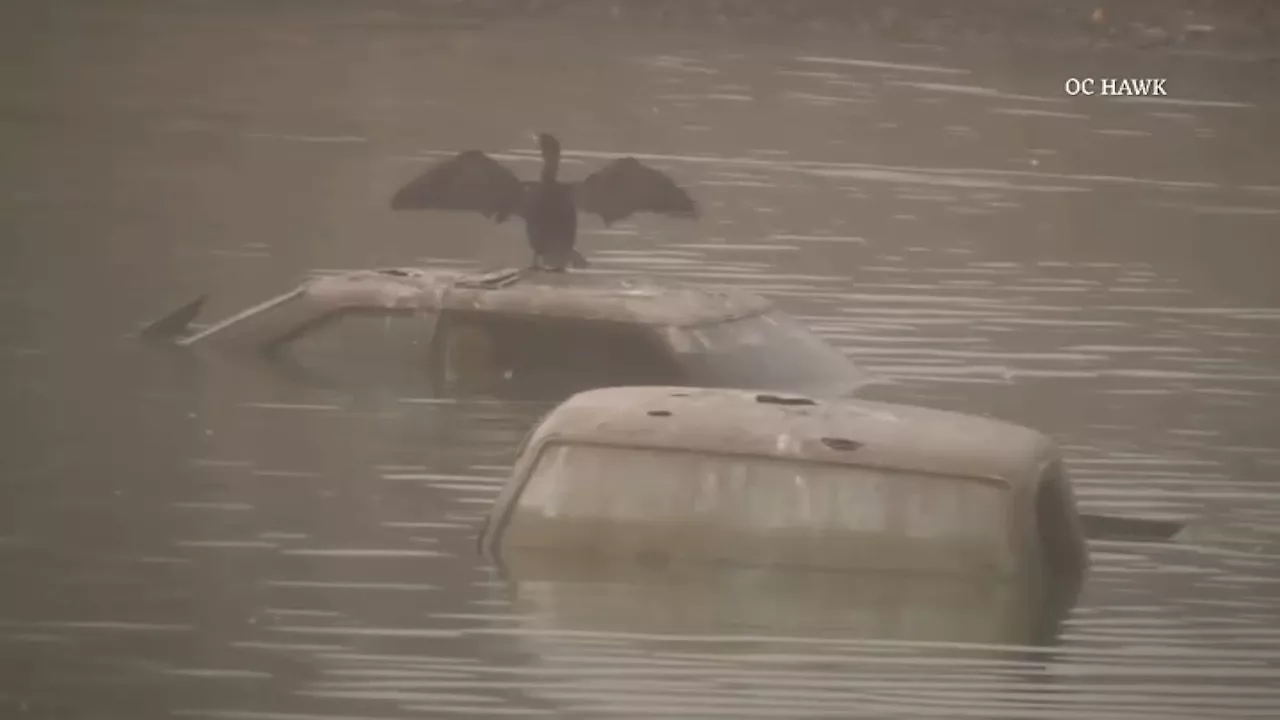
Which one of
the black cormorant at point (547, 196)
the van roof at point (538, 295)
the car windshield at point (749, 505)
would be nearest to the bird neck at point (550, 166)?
the black cormorant at point (547, 196)

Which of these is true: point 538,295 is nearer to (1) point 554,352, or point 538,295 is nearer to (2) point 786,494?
(1) point 554,352

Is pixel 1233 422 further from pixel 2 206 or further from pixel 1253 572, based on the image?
pixel 2 206

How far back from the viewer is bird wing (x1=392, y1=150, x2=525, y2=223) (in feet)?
6.06

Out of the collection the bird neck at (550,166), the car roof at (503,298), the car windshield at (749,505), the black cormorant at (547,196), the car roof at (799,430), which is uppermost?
the bird neck at (550,166)

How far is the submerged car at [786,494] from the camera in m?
1.64

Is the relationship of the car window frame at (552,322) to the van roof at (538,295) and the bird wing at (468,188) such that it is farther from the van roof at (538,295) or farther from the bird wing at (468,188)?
the bird wing at (468,188)

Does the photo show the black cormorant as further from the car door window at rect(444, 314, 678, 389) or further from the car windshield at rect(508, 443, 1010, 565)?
the car windshield at rect(508, 443, 1010, 565)

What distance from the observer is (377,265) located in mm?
1814

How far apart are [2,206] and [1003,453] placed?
1169 millimetres

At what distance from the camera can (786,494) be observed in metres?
1.65

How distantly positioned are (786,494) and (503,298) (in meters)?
0.40

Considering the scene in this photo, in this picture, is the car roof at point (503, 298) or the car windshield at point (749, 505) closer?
the car windshield at point (749, 505)

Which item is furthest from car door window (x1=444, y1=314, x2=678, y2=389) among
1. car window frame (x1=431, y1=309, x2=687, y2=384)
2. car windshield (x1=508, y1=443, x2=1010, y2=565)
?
car windshield (x1=508, y1=443, x2=1010, y2=565)

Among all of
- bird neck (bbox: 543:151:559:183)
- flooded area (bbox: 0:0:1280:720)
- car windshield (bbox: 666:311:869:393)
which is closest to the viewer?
flooded area (bbox: 0:0:1280:720)
